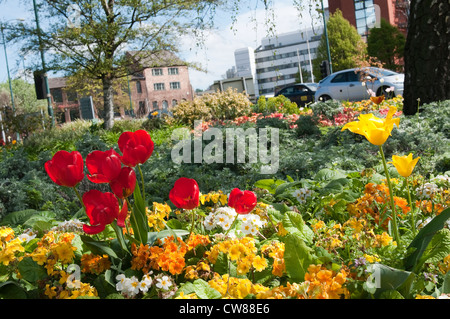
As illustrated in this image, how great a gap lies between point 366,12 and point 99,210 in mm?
48488

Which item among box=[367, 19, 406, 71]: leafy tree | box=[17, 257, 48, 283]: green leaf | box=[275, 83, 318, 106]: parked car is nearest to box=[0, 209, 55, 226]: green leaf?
box=[17, 257, 48, 283]: green leaf

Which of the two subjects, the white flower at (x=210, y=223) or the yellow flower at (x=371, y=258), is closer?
the yellow flower at (x=371, y=258)

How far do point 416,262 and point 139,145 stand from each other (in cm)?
88

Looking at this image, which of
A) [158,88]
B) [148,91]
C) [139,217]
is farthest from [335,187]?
[158,88]

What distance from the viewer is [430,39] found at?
521 centimetres

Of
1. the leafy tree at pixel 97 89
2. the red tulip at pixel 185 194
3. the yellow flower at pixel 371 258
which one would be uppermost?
the leafy tree at pixel 97 89

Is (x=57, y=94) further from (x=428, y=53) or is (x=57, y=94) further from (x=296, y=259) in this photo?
(x=296, y=259)

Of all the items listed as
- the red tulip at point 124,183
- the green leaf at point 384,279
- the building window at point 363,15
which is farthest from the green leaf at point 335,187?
the building window at point 363,15

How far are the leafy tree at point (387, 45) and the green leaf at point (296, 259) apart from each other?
106ft

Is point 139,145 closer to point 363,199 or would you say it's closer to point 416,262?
point 416,262

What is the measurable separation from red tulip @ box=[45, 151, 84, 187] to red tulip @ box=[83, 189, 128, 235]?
0.08 meters

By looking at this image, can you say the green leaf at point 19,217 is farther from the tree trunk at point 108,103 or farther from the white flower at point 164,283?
the tree trunk at point 108,103

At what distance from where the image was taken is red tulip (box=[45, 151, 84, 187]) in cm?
122

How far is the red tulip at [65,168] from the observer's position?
1218 millimetres
